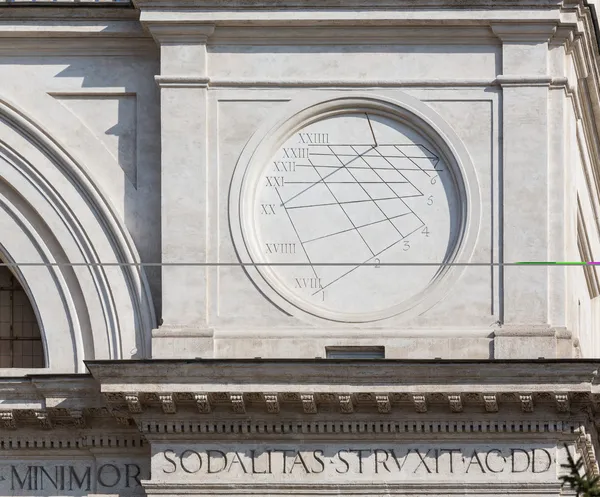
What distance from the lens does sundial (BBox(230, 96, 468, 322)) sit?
3678 centimetres

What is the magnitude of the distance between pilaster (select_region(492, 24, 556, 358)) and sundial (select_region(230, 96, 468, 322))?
2.71ft

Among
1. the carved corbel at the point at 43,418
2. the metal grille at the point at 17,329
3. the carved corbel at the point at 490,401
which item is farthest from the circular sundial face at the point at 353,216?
the metal grille at the point at 17,329

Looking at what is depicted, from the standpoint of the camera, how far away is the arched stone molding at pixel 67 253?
1458 inches

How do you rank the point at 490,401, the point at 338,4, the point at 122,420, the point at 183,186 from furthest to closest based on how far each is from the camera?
the point at 338,4, the point at 183,186, the point at 122,420, the point at 490,401

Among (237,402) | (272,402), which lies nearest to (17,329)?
(237,402)

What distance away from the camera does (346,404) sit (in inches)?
1396

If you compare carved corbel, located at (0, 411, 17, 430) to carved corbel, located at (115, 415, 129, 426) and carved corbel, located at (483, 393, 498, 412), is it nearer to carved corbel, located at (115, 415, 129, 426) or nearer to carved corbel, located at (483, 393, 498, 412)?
carved corbel, located at (115, 415, 129, 426)

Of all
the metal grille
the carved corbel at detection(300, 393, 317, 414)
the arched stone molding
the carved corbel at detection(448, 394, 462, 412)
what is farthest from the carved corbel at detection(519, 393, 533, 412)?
the metal grille

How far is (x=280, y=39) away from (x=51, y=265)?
14.8ft

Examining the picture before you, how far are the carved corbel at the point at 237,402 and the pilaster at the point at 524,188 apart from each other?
3497 mm

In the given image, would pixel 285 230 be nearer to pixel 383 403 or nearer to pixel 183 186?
pixel 183 186

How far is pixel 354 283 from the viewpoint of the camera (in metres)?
36.8

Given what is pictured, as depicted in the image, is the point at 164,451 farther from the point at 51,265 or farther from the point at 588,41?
the point at 588,41

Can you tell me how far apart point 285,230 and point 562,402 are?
4.69m
